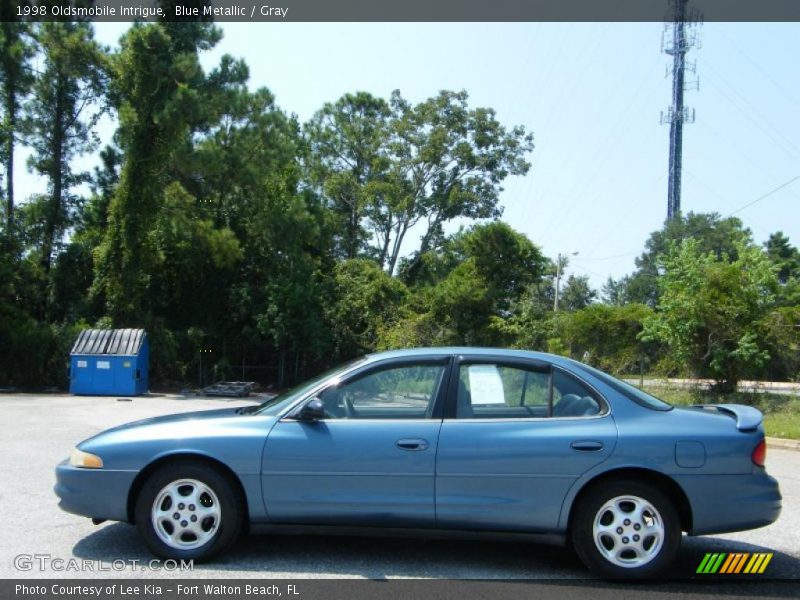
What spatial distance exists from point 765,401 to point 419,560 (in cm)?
1559

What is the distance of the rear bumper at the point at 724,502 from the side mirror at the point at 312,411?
2.51 m

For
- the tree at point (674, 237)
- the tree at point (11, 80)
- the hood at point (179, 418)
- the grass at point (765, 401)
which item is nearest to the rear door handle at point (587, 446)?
the hood at point (179, 418)

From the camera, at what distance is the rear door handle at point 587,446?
5.16 metres

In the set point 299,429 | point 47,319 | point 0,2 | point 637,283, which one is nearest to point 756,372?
point 299,429

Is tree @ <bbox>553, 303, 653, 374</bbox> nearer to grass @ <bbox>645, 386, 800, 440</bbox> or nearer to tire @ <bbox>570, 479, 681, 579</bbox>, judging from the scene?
grass @ <bbox>645, 386, 800, 440</bbox>

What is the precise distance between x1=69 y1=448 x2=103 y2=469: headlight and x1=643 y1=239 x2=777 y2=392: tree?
644 inches

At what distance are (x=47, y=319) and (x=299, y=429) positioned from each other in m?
26.6

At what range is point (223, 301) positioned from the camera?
30.5 meters

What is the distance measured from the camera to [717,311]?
18.7m

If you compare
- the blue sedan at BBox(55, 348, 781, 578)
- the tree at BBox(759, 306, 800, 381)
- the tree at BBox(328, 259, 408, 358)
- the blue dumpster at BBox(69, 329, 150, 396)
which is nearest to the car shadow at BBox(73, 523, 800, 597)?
the blue sedan at BBox(55, 348, 781, 578)

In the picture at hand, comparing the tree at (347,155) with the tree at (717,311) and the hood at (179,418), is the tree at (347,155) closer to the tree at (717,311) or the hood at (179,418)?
the tree at (717,311)

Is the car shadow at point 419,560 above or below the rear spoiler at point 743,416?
below

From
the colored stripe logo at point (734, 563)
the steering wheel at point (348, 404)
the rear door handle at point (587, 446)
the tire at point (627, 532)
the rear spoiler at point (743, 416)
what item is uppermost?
the steering wheel at point (348, 404)

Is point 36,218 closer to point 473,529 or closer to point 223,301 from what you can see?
point 223,301
